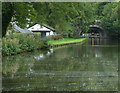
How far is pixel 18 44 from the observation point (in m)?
31.2

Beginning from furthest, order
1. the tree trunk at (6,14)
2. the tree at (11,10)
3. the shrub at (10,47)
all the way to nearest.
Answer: the shrub at (10,47) → the tree trunk at (6,14) → the tree at (11,10)

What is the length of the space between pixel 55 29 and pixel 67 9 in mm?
45569

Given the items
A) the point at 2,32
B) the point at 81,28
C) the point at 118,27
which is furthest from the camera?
the point at 81,28

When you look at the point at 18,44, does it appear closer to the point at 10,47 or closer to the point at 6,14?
the point at 10,47

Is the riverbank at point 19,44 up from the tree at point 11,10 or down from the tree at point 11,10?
down

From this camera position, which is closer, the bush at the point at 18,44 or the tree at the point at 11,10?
the tree at the point at 11,10

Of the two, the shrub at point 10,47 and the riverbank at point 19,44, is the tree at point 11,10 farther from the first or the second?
the riverbank at point 19,44

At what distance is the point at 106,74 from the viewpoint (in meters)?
16.0

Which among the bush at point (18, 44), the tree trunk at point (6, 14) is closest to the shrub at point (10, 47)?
the bush at point (18, 44)

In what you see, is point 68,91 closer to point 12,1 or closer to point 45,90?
point 45,90

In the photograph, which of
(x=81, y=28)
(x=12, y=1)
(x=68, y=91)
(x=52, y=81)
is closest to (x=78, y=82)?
(x=52, y=81)

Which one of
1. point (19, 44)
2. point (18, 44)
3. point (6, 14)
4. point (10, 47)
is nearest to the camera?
point (6, 14)

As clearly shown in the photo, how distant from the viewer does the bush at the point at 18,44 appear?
91.5 feet

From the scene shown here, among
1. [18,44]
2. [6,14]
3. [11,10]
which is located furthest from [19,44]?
[6,14]
